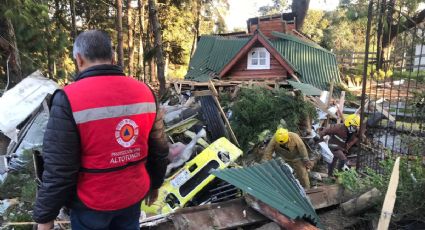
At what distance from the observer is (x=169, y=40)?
2798 cm

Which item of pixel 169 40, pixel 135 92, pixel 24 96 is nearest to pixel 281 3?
pixel 169 40

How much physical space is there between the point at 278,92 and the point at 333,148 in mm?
2315

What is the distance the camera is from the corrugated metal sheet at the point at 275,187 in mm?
3801

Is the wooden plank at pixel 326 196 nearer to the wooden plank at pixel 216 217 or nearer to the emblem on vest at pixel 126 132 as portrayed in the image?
the wooden plank at pixel 216 217

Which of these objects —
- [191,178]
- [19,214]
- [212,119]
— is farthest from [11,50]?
[191,178]

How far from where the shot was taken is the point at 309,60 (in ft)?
55.6

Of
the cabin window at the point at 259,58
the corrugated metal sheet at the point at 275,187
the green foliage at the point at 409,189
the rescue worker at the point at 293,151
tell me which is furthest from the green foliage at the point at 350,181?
the cabin window at the point at 259,58

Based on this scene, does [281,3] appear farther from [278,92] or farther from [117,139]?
[117,139]

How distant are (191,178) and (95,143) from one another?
381 cm

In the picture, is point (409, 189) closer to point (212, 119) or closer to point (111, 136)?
point (111, 136)

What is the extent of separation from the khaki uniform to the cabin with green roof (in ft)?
27.9

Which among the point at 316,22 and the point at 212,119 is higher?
the point at 316,22

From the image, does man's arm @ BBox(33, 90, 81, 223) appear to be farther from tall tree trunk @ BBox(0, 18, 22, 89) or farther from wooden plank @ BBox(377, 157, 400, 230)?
tall tree trunk @ BBox(0, 18, 22, 89)

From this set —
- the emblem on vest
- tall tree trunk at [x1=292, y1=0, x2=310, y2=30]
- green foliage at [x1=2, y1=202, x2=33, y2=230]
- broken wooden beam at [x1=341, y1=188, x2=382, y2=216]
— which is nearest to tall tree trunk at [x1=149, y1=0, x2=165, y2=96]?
green foliage at [x1=2, y1=202, x2=33, y2=230]
